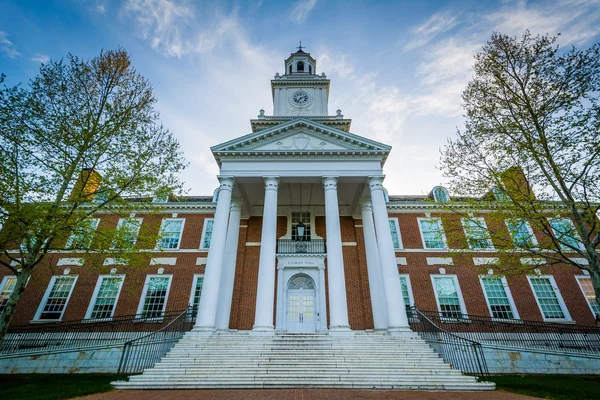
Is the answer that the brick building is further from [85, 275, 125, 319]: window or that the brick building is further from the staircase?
the staircase

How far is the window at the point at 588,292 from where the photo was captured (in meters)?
16.8

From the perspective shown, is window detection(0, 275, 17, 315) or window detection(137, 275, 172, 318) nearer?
window detection(137, 275, 172, 318)

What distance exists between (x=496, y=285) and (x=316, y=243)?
36.1 feet

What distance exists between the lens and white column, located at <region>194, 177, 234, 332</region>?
12156mm

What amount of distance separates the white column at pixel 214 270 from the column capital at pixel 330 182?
4843 millimetres

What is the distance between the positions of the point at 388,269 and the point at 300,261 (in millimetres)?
6021

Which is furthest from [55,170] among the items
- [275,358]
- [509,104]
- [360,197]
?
[509,104]

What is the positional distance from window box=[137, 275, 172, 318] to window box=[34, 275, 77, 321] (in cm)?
444

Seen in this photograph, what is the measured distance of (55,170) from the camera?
1055 centimetres

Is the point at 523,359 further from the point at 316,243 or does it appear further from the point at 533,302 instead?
the point at 316,243

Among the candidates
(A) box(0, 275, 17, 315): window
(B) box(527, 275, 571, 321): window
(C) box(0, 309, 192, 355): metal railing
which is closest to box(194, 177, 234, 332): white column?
(C) box(0, 309, 192, 355): metal railing

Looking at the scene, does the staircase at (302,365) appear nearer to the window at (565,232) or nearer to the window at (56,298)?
the window at (565,232)

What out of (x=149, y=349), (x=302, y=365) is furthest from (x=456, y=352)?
(x=149, y=349)

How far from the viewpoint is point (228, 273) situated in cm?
1573
